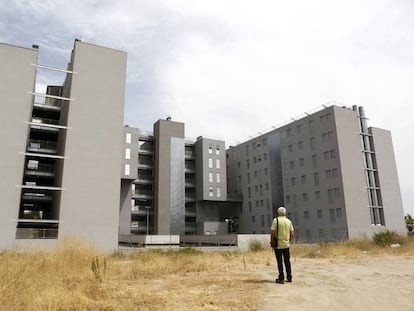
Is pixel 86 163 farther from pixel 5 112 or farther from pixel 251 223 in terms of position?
pixel 251 223

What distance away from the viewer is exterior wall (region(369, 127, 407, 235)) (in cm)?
5366

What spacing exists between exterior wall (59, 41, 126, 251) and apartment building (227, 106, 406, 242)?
28236 mm

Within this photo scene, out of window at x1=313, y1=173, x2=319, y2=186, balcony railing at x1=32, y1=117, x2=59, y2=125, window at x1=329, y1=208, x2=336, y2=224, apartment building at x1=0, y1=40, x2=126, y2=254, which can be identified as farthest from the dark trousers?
window at x1=313, y1=173, x2=319, y2=186

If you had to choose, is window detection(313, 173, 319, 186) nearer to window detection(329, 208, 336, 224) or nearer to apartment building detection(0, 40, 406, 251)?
apartment building detection(0, 40, 406, 251)

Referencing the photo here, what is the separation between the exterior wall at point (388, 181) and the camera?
5366 cm

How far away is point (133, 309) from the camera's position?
614 cm

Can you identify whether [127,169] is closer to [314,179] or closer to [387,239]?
[314,179]

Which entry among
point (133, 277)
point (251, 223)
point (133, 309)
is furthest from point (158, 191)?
point (133, 309)

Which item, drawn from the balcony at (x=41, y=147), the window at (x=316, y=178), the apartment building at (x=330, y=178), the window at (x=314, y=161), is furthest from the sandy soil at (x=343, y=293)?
the window at (x=314, y=161)

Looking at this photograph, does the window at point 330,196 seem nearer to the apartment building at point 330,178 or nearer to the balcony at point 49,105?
the apartment building at point 330,178

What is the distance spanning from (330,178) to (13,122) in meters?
42.3

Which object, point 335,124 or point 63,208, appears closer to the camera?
point 63,208

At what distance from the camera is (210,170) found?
65.0 m

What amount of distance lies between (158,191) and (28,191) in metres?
25.4
